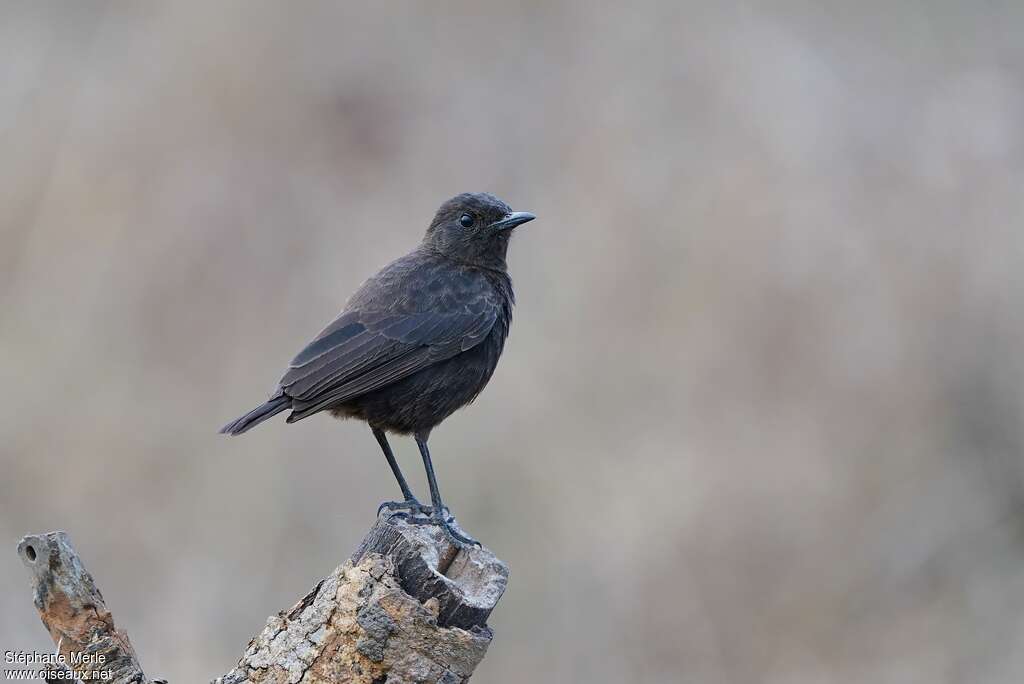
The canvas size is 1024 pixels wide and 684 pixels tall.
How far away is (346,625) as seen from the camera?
4.08m

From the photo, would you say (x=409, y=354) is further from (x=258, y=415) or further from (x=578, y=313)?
(x=578, y=313)

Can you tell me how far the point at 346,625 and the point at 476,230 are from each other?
10.6 feet

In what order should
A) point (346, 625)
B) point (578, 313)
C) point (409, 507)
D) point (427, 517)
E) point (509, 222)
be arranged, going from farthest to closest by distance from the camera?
point (578, 313)
point (509, 222)
point (409, 507)
point (427, 517)
point (346, 625)

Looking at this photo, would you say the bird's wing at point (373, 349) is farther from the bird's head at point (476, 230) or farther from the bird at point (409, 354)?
the bird's head at point (476, 230)

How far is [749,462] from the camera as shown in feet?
33.4

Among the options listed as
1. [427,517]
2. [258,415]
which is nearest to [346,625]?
[427,517]

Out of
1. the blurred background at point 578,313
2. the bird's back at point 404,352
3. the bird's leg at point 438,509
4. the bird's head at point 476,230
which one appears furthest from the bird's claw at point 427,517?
the blurred background at point 578,313

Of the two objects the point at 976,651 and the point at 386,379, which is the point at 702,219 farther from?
the point at 386,379

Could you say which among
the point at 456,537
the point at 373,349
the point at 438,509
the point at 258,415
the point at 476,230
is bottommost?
the point at 456,537

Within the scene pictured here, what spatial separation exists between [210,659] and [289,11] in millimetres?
7849

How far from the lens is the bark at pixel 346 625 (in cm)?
393

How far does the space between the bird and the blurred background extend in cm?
374

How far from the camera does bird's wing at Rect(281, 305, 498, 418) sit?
570 centimetres

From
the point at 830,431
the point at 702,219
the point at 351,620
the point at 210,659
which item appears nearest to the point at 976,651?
the point at 830,431
